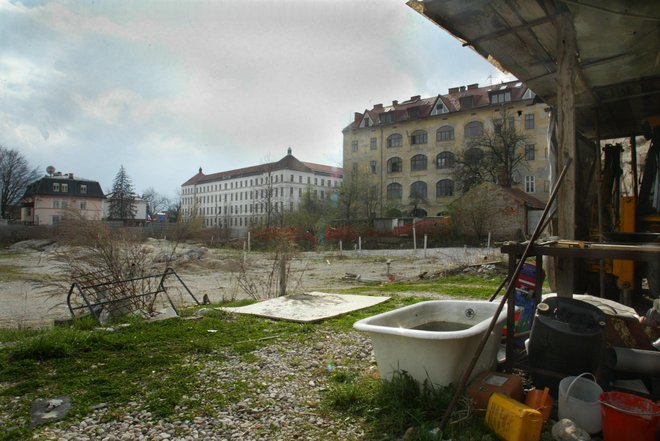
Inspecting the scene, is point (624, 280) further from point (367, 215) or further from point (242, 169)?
point (242, 169)

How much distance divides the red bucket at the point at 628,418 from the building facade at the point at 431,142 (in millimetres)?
38753

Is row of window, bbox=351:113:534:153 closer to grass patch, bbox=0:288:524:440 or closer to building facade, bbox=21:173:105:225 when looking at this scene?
building facade, bbox=21:173:105:225

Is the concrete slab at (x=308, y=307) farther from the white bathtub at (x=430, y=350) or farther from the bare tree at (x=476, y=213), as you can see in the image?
the bare tree at (x=476, y=213)

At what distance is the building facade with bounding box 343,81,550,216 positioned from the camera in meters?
39.2

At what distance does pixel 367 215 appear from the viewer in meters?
41.3

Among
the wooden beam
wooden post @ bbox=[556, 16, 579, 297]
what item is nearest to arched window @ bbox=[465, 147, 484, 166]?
the wooden beam

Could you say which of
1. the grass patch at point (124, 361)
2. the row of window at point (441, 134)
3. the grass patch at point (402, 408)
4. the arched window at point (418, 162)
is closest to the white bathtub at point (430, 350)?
the grass patch at point (402, 408)

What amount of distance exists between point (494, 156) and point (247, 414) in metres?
37.4

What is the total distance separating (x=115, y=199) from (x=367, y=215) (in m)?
39.7

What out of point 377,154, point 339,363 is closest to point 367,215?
point 377,154

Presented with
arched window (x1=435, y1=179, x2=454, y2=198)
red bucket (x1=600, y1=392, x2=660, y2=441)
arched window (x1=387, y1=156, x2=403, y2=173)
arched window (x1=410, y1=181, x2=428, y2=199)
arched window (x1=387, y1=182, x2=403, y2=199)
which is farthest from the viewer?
arched window (x1=387, y1=156, x2=403, y2=173)

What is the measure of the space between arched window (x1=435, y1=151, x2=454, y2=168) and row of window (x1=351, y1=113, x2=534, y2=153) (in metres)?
1.63

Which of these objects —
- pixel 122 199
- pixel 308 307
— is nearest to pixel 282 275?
pixel 308 307

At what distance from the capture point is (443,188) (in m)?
43.9
